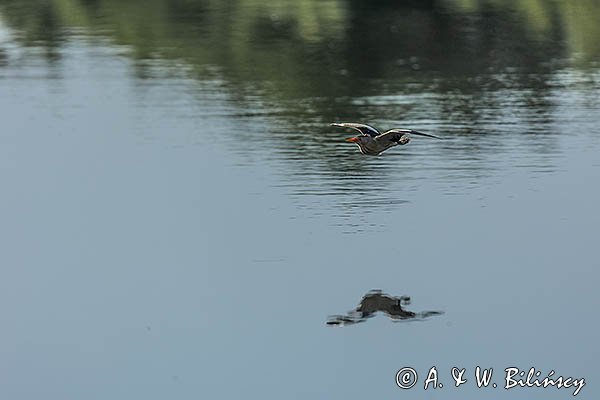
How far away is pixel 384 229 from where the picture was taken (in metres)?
25.8

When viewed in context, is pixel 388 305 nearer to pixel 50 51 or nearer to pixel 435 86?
pixel 435 86

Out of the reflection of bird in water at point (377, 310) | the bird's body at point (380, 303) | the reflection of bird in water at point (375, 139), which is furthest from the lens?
the bird's body at point (380, 303)

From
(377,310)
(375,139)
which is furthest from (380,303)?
(375,139)

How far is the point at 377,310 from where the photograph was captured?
22.9 m

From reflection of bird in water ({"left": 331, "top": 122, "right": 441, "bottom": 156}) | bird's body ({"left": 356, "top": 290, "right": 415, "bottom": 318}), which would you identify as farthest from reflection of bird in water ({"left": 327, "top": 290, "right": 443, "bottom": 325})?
reflection of bird in water ({"left": 331, "top": 122, "right": 441, "bottom": 156})

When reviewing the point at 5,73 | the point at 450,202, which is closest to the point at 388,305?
the point at 450,202

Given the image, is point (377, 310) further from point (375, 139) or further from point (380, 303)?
point (375, 139)

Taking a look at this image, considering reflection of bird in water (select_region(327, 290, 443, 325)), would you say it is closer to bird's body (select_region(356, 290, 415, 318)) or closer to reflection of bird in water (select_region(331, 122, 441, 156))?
bird's body (select_region(356, 290, 415, 318))

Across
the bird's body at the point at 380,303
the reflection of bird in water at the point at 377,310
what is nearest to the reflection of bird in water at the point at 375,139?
the reflection of bird in water at the point at 377,310

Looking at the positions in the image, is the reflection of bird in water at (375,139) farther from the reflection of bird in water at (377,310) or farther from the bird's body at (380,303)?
the bird's body at (380,303)

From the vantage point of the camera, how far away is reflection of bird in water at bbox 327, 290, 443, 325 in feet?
72.8

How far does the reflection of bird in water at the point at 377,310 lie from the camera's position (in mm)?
22203

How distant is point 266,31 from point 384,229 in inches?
754

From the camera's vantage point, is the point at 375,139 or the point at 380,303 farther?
the point at 380,303
